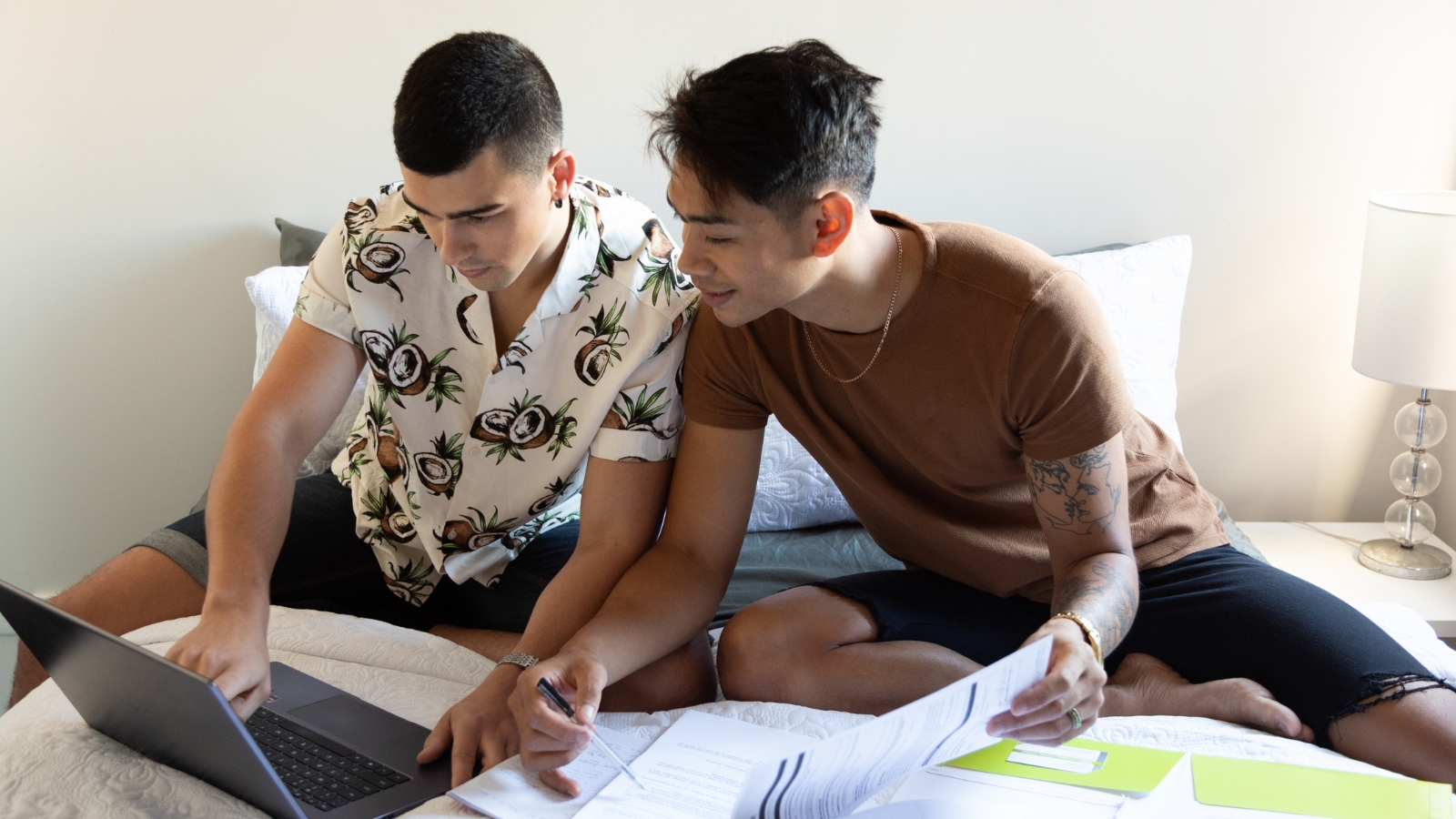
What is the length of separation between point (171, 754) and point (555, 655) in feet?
1.20

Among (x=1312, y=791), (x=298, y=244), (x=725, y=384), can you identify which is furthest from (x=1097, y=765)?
(x=298, y=244)

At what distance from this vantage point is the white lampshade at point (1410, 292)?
1823 millimetres

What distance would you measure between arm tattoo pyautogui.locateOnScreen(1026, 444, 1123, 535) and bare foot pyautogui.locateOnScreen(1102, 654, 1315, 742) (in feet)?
0.79

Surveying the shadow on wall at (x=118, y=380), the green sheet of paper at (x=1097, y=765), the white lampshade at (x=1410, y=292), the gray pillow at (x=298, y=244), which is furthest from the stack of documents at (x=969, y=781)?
the shadow on wall at (x=118, y=380)

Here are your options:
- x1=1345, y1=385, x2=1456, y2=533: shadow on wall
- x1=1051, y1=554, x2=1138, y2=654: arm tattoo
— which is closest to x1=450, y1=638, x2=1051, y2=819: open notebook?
x1=1051, y1=554, x2=1138, y2=654: arm tattoo

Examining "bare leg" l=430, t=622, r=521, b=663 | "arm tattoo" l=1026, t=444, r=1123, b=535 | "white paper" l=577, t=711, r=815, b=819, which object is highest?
"arm tattoo" l=1026, t=444, r=1123, b=535

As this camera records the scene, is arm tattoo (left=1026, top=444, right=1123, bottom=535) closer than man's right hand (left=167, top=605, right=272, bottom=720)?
No

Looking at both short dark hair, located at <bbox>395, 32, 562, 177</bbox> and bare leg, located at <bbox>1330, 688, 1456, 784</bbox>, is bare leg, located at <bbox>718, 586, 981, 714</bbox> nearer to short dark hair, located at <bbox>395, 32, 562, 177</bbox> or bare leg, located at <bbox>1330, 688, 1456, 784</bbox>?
bare leg, located at <bbox>1330, 688, 1456, 784</bbox>

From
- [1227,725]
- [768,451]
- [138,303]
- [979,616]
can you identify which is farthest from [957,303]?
[138,303]

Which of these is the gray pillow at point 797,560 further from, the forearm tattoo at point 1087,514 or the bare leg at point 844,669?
the forearm tattoo at point 1087,514

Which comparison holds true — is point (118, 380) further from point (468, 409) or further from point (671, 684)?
point (671, 684)

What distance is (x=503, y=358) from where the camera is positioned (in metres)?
1.41

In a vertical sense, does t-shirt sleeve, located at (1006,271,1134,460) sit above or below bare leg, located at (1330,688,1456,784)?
above

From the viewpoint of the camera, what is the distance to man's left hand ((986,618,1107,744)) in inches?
36.1
